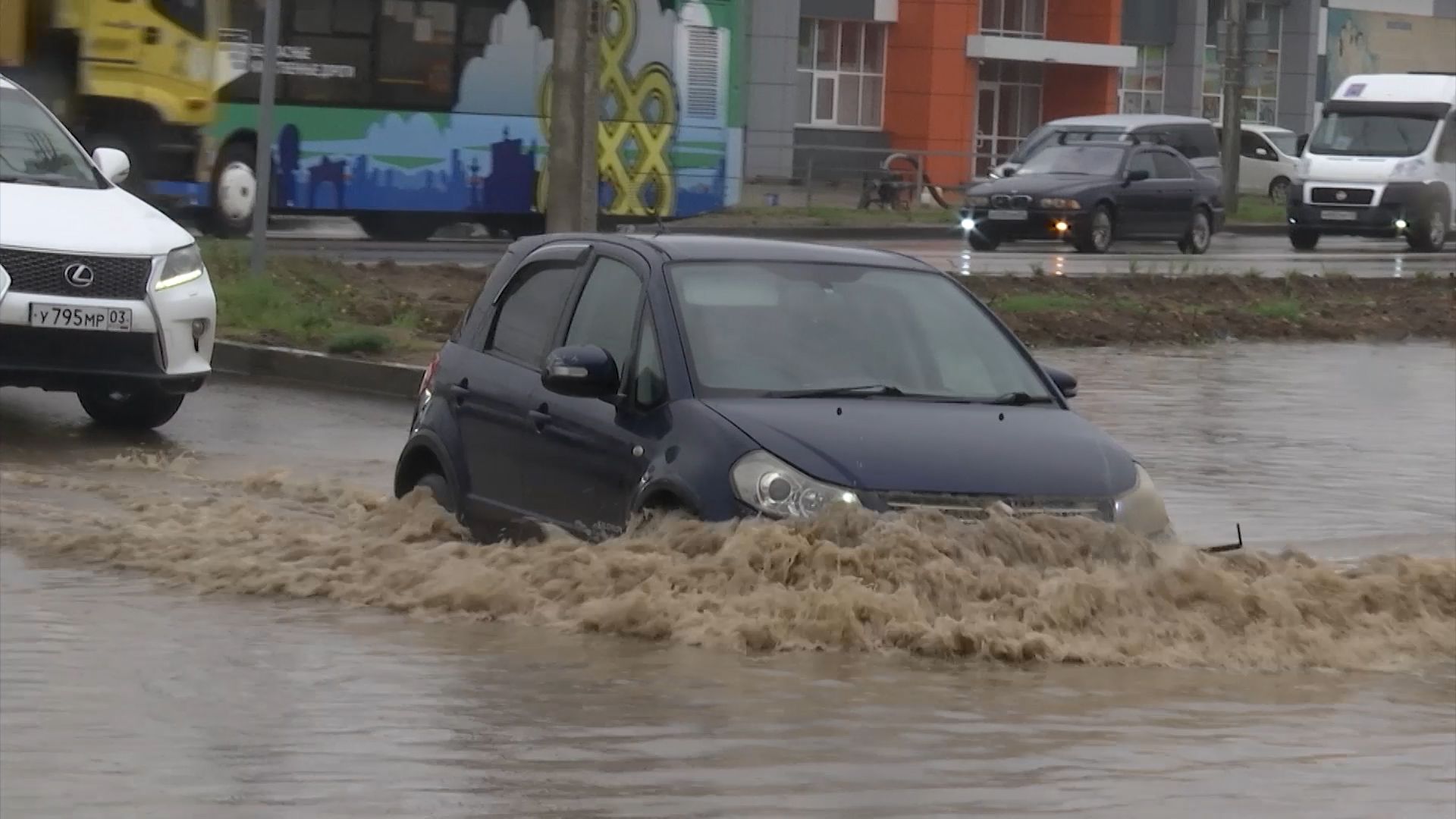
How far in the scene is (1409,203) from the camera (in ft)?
133

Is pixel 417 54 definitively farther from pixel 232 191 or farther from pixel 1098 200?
pixel 1098 200

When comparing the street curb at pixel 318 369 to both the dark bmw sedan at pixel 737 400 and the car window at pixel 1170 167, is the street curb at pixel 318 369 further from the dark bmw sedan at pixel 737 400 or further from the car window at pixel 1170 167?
the car window at pixel 1170 167

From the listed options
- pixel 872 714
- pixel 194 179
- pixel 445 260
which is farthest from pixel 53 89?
pixel 872 714

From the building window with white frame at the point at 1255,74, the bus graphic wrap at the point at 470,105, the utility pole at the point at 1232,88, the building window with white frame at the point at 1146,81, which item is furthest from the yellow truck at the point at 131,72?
the building window with white frame at the point at 1255,74

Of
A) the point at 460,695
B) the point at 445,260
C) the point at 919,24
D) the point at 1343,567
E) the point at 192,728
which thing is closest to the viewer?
the point at 192,728

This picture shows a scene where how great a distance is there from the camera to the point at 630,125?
31.9 metres

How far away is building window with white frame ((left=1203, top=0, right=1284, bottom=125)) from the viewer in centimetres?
7038

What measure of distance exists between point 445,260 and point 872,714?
20467 mm

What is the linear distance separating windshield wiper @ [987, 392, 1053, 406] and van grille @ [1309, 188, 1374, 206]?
3253 centimetres

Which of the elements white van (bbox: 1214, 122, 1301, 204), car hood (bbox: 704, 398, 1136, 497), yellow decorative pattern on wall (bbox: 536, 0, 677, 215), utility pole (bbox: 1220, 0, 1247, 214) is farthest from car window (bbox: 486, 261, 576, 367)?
white van (bbox: 1214, 122, 1301, 204)

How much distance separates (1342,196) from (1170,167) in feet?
16.0

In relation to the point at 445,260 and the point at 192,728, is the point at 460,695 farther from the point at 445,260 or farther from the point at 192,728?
the point at 445,260

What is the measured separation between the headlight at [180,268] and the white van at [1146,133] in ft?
78.6

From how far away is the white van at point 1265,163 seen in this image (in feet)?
187
